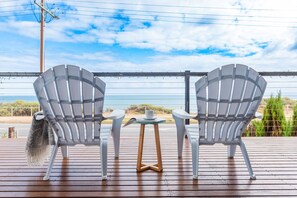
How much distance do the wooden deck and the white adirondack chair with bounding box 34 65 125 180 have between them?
0.69 feet

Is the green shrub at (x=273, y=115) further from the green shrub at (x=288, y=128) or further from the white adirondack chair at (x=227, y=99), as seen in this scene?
the white adirondack chair at (x=227, y=99)

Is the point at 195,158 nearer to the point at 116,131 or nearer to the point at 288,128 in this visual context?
the point at 116,131

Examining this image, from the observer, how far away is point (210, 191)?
7.12 feet

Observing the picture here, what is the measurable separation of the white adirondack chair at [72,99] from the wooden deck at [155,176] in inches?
8.3

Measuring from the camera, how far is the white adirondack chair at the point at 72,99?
245cm

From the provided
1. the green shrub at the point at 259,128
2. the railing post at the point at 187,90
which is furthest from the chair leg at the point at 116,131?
the green shrub at the point at 259,128

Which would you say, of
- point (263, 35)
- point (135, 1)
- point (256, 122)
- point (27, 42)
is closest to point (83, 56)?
point (27, 42)

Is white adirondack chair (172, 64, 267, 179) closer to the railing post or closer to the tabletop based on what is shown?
the tabletop

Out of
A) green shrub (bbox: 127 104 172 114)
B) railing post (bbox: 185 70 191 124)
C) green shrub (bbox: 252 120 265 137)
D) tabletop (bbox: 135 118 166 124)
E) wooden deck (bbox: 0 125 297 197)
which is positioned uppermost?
railing post (bbox: 185 70 191 124)

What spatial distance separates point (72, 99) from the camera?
2473 mm

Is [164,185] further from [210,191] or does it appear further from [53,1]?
[53,1]

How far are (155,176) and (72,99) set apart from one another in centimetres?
103

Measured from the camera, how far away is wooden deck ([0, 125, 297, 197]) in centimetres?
215

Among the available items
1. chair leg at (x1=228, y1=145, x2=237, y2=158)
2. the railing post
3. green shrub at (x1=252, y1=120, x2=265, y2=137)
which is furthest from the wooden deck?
green shrub at (x1=252, y1=120, x2=265, y2=137)
